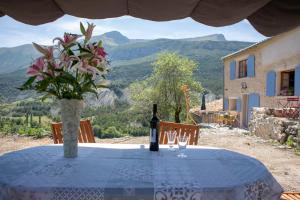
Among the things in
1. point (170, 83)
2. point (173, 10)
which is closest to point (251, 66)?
point (170, 83)

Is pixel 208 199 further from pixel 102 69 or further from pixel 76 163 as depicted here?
pixel 102 69

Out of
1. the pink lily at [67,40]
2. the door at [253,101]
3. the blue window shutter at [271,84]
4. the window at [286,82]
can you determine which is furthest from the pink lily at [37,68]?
the door at [253,101]

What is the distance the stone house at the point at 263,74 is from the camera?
1166cm

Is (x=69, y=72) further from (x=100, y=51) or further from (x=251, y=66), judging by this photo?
(x=251, y=66)

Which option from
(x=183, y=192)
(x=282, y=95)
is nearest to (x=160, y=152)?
(x=183, y=192)

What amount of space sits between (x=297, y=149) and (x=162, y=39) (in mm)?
93036

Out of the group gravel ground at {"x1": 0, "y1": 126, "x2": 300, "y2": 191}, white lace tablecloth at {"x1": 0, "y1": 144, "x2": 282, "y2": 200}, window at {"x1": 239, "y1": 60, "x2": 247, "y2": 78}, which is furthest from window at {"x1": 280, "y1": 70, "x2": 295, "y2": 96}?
white lace tablecloth at {"x1": 0, "y1": 144, "x2": 282, "y2": 200}

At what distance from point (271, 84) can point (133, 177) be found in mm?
12151

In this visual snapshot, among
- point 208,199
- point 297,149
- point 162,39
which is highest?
point 162,39

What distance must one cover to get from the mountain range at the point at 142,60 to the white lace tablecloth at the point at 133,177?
0.56m

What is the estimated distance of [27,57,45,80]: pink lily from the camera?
6.41ft

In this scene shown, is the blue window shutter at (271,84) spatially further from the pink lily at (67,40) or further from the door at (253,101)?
the pink lily at (67,40)

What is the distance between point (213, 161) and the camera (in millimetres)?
2090

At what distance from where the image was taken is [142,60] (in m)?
82.6
